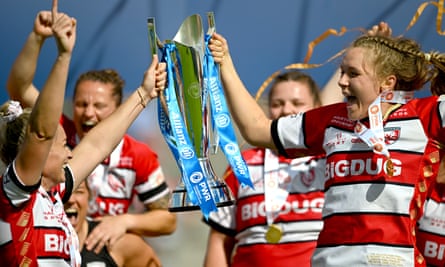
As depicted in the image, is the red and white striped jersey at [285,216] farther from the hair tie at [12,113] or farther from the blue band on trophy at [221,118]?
the hair tie at [12,113]

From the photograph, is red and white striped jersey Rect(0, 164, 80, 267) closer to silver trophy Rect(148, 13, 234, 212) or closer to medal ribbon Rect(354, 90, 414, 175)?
silver trophy Rect(148, 13, 234, 212)

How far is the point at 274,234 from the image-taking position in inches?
130

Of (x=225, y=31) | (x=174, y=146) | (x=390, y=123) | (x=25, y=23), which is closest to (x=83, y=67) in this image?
(x=25, y=23)

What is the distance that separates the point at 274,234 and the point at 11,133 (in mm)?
1101

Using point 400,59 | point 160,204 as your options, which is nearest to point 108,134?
point 400,59

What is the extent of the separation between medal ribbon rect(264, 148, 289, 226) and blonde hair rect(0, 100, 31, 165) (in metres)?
1.02

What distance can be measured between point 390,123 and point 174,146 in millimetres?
608

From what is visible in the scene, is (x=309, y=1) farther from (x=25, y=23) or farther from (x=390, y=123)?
(x=390, y=123)

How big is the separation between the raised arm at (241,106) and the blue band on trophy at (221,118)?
1.1 inches

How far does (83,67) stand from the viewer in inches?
155

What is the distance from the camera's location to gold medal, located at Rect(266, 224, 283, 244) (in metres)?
3.31

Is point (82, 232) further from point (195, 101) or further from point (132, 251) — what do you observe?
point (195, 101)

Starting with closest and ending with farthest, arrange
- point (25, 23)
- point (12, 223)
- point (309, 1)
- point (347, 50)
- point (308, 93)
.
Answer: point (12, 223) < point (347, 50) < point (308, 93) < point (25, 23) < point (309, 1)

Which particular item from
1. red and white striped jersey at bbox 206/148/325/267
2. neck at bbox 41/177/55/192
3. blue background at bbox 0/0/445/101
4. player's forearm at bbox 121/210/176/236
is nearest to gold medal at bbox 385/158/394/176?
red and white striped jersey at bbox 206/148/325/267
